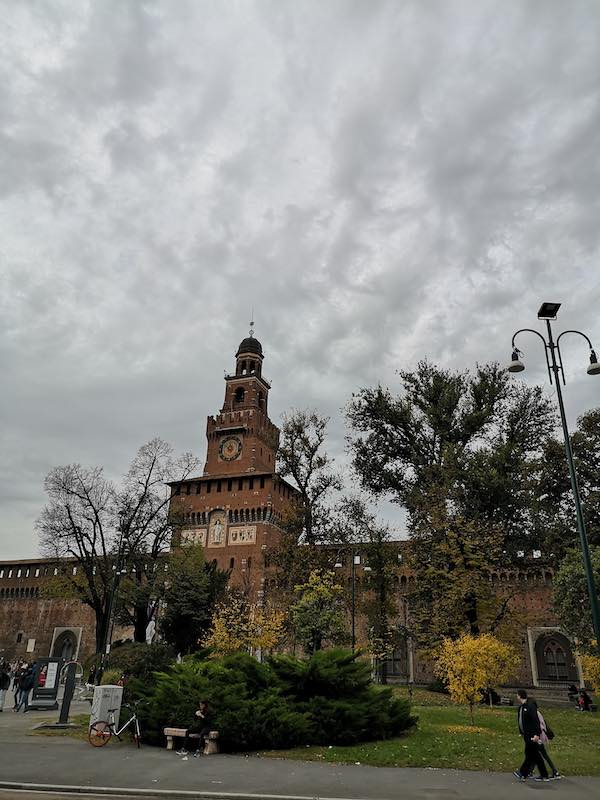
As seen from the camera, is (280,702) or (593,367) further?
(593,367)

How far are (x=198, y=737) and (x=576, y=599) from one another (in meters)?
19.5

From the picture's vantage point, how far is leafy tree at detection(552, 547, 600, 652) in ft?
79.0

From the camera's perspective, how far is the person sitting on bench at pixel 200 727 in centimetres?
1128

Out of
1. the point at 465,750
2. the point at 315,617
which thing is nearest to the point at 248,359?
the point at 315,617

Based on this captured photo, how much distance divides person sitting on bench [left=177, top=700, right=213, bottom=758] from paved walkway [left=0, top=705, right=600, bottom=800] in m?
0.42

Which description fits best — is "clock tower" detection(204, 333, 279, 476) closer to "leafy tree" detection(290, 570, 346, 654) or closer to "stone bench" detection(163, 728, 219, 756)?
"leafy tree" detection(290, 570, 346, 654)

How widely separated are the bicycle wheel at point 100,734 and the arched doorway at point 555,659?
32.4 meters

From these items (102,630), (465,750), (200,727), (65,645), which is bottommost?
(465,750)

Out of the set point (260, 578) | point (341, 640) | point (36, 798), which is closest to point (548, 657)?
point (341, 640)

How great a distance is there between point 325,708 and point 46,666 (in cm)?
1327

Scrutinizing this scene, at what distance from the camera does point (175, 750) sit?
11.6 metres

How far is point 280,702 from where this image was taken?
463 inches

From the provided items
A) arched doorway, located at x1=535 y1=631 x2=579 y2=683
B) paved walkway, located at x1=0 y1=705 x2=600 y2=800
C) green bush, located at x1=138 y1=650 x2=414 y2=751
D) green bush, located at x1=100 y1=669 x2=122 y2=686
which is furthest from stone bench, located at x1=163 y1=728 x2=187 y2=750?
arched doorway, located at x1=535 y1=631 x2=579 y2=683

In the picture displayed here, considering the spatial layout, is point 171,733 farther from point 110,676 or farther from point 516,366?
point 110,676
